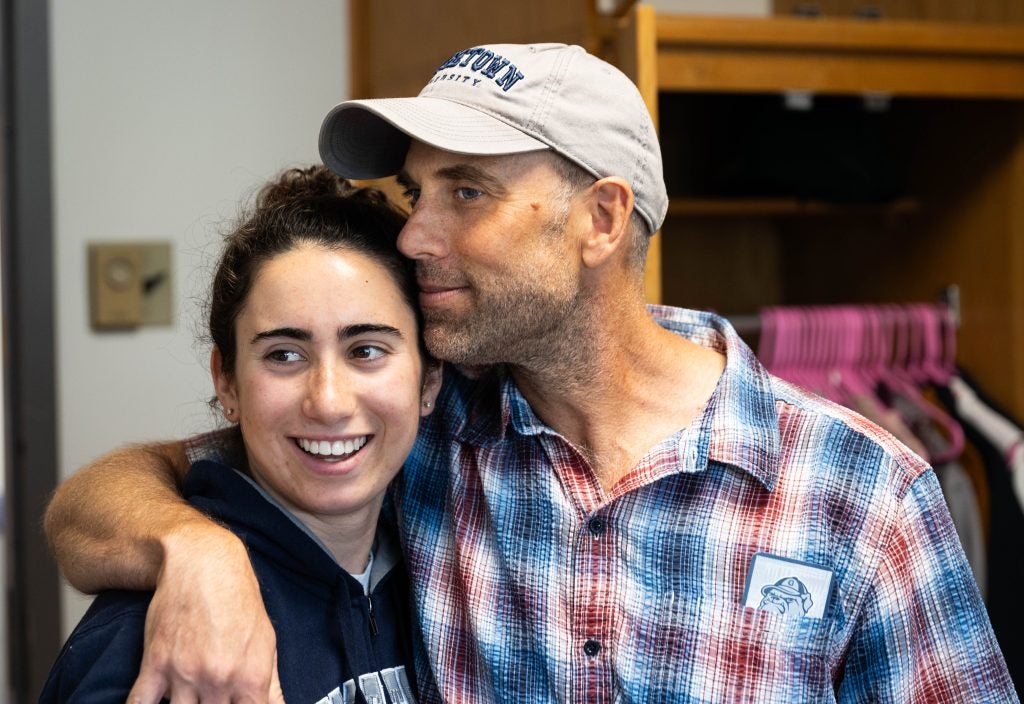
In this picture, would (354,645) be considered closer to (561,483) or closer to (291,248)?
(561,483)

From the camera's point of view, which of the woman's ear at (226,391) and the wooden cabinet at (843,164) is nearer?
the woman's ear at (226,391)

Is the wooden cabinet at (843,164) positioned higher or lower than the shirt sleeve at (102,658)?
higher

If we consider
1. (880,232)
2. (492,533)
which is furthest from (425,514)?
(880,232)

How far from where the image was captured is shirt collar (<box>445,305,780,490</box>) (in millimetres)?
1350

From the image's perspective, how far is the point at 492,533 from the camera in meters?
1.42

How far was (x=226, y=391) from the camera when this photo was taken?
4.55ft

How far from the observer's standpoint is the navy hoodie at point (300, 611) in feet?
4.09

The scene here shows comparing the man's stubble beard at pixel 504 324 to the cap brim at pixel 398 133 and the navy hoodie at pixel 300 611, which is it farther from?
the navy hoodie at pixel 300 611

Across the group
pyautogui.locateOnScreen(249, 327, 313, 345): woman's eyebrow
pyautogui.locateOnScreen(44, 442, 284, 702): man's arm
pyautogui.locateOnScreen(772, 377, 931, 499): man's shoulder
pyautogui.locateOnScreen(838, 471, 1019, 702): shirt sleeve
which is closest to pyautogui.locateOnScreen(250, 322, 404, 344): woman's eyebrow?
pyautogui.locateOnScreen(249, 327, 313, 345): woman's eyebrow

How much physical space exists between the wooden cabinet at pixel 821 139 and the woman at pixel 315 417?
64cm

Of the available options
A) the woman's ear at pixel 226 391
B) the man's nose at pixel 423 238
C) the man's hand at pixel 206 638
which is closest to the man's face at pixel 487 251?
the man's nose at pixel 423 238

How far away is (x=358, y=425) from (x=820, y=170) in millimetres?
1516

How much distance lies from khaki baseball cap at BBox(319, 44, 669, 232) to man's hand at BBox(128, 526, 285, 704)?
496 mm

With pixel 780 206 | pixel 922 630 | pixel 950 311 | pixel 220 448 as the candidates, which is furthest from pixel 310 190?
pixel 950 311
